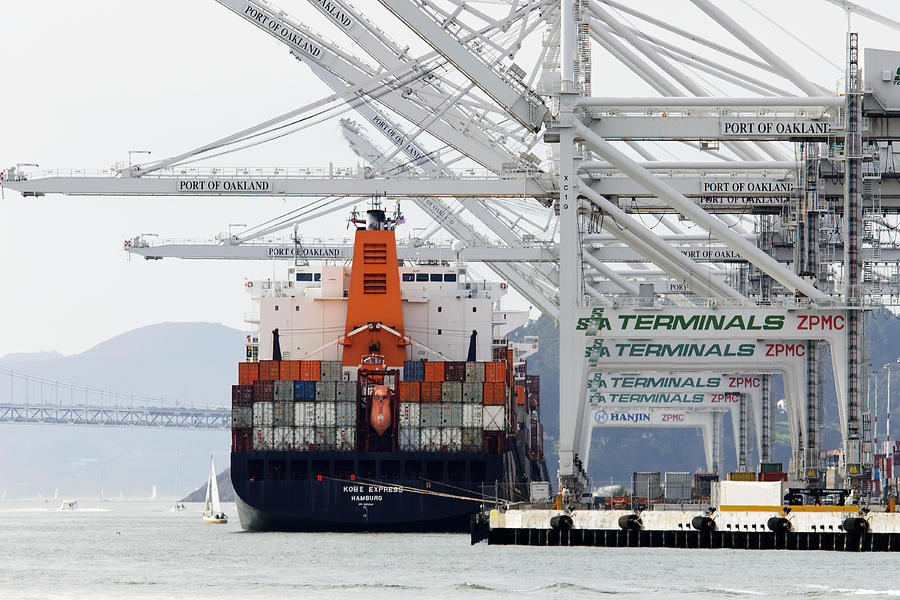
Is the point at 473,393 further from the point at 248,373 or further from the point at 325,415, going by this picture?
the point at 248,373

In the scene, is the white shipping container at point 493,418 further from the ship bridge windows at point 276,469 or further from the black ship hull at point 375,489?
the ship bridge windows at point 276,469

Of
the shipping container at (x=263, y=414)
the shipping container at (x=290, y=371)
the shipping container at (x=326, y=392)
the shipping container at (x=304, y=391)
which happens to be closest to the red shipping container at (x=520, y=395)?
the shipping container at (x=290, y=371)

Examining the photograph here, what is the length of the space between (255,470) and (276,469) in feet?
2.60

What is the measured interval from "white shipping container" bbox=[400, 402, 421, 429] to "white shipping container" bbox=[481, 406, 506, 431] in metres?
2.37

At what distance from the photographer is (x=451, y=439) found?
57.5 metres

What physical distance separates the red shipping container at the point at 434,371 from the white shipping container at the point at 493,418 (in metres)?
2.17

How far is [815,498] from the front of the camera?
135 ft

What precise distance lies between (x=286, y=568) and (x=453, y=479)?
17.9 metres

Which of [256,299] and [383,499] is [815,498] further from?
[256,299]

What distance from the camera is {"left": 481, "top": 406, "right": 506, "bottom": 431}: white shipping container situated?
57.7m

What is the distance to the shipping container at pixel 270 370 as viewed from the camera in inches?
2346

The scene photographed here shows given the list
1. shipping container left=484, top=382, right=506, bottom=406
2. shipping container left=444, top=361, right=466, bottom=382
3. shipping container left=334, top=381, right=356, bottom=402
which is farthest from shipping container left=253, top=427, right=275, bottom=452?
shipping container left=484, top=382, right=506, bottom=406

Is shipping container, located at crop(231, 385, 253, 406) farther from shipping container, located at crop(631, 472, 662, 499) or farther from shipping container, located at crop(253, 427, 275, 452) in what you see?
shipping container, located at crop(631, 472, 662, 499)

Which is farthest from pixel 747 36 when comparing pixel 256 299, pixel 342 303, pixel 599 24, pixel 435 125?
pixel 256 299
